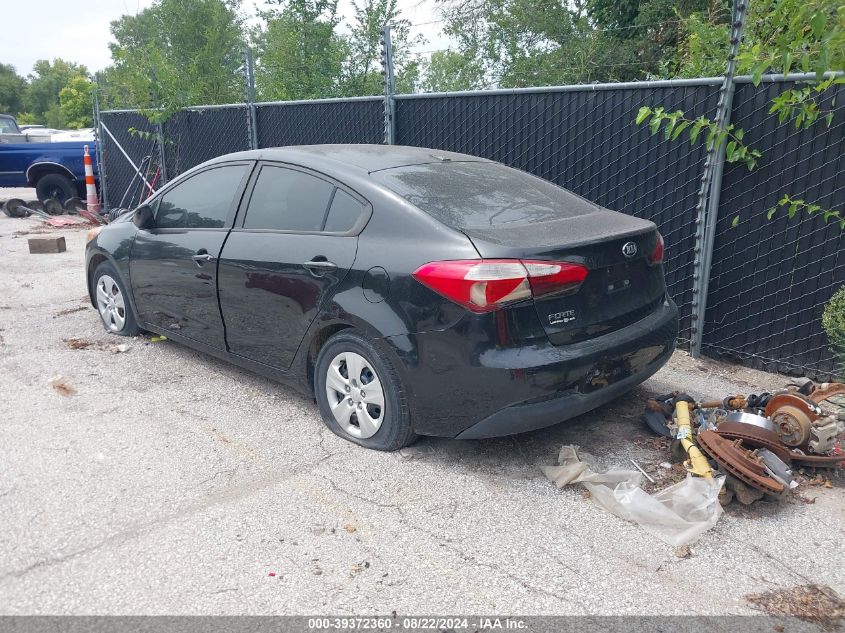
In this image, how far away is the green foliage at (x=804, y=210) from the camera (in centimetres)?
448

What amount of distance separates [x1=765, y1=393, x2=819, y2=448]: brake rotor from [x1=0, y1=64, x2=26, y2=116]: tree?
252ft

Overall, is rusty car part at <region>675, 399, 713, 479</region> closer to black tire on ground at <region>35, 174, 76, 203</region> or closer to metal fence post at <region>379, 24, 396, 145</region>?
metal fence post at <region>379, 24, 396, 145</region>

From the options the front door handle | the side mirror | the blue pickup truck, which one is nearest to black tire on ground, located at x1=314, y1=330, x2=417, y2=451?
the front door handle

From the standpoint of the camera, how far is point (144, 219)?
5109 mm

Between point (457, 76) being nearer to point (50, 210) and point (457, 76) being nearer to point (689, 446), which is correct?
point (50, 210)

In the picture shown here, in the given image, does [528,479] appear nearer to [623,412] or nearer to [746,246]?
[623,412]

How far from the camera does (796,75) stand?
444 cm

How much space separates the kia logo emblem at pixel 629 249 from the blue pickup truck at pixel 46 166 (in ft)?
42.6

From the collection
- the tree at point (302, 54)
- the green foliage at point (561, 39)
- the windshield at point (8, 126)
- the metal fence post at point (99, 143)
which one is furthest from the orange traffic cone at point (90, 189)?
the green foliage at point (561, 39)

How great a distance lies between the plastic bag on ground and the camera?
307 cm

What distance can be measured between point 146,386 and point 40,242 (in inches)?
244

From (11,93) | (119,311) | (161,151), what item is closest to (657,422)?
(119,311)

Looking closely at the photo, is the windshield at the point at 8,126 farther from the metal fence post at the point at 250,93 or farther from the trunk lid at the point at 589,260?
the trunk lid at the point at 589,260

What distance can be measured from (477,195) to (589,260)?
0.83m
